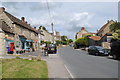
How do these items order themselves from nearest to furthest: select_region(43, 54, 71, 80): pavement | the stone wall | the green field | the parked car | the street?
the green field
select_region(43, 54, 71, 80): pavement
the street
the parked car
the stone wall

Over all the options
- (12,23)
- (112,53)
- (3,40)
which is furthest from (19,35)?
(112,53)

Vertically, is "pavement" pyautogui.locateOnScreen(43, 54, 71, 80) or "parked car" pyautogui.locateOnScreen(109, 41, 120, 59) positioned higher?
"parked car" pyautogui.locateOnScreen(109, 41, 120, 59)

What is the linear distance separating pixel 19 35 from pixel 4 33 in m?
6.54

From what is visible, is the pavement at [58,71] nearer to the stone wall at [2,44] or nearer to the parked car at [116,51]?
the parked car at [116,51]

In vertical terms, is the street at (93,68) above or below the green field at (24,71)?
below

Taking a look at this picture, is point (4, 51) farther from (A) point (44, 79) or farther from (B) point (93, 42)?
(B) point (93, 42)

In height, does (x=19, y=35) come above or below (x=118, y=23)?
below

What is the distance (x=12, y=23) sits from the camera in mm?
24797

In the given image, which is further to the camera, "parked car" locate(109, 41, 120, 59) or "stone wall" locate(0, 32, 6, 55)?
"stone wall" locate(0, 32, 6, 55)

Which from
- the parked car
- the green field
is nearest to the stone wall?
the green field

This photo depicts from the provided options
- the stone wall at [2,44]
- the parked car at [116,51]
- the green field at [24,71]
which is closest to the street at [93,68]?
the green field at [24,71]

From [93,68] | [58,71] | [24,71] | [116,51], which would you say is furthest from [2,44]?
[116,51]

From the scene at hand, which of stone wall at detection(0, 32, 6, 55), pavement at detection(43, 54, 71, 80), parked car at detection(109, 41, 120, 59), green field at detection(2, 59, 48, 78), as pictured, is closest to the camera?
green field at detection(2, 59, 48, 78)

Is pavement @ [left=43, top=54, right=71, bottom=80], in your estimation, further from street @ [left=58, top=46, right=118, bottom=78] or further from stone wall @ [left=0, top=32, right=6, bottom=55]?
stone wall @ [left=0, top=32, right=6, bottom=55]
